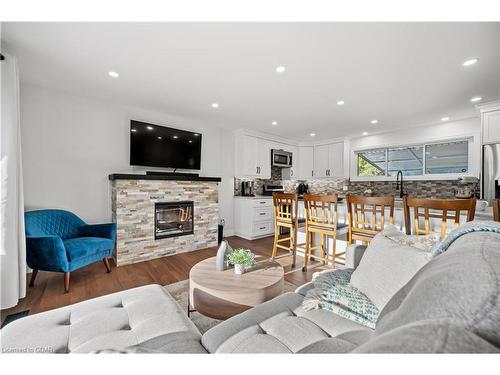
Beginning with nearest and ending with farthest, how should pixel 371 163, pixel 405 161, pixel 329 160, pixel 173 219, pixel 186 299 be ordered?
pixel 186 299
pixel 173 219
pixel 405 161
pixel 371 163
pixel 329 160

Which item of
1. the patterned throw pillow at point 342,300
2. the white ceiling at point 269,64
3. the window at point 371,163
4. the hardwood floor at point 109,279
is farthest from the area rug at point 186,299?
the window at point 371,163

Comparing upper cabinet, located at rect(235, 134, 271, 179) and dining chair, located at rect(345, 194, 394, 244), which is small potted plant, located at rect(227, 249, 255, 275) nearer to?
dining chair, located at rect(345, 194, 394, 244)

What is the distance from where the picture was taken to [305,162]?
5.77 meters

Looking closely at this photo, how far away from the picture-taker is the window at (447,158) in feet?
12.4

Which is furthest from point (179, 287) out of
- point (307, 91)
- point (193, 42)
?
point (307, 91)

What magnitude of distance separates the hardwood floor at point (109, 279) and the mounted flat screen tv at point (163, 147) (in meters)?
1.58

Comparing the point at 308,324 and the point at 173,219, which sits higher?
the point at 173,219

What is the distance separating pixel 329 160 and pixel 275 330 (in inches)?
198

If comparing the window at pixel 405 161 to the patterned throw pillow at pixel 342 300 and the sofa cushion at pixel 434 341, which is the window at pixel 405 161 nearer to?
the patterned throw pillow at pixel 342 300

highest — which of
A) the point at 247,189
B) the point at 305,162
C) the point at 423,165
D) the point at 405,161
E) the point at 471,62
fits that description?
the point at 471,62

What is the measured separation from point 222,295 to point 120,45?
7.35 ft

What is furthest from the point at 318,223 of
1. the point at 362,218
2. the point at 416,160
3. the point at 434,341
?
the point at 416,160

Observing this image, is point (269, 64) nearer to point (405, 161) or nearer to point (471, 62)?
point (471, 62)

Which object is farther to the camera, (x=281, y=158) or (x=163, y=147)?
(x=281, y=158)
